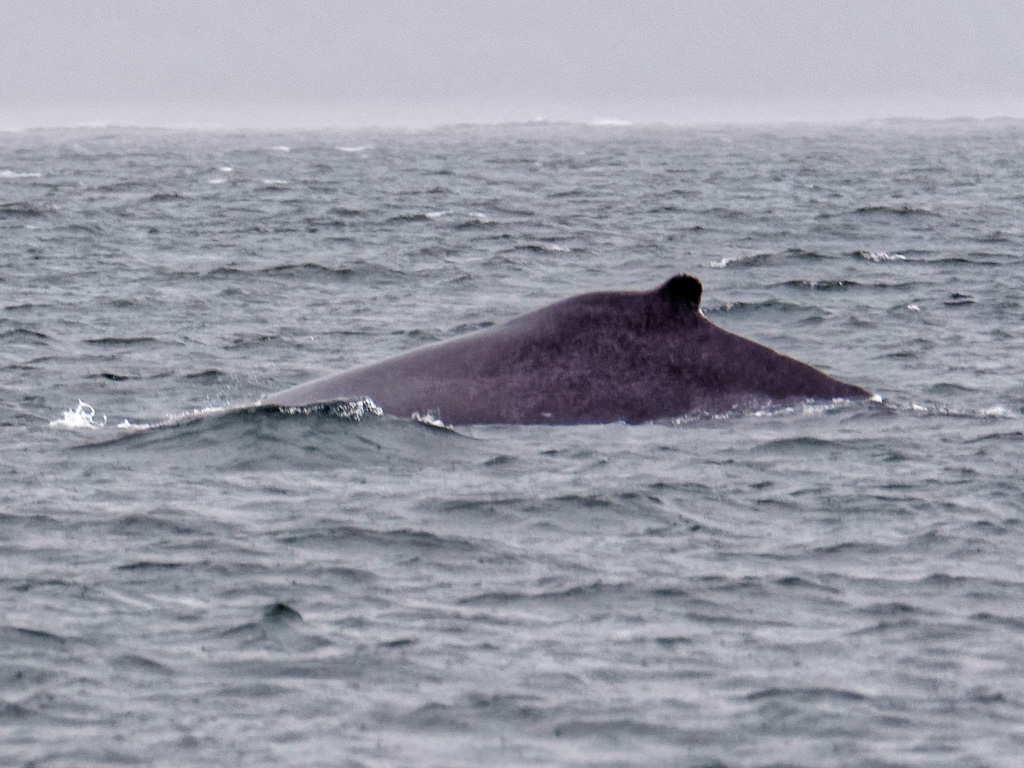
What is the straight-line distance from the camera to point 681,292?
1217cm

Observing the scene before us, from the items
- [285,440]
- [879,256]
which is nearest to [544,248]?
[879,256]

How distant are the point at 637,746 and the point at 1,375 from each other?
10.5 metres

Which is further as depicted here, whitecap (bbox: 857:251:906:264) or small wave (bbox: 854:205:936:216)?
small wave (bbox: 854:205:936:216)

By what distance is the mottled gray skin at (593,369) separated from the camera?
12289mm

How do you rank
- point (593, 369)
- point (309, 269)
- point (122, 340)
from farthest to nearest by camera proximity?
point (309, 269) < point (122, 340) < point (593, 369)

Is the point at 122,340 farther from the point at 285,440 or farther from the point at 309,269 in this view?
the point at 309,269

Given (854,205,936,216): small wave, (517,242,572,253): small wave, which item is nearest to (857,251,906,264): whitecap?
(517,242,572,253): small wave

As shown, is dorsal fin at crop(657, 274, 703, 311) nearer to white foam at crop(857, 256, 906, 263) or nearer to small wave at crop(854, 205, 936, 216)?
white foam at crop(857, 256, 906, 263)

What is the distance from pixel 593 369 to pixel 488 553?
3.19 metres

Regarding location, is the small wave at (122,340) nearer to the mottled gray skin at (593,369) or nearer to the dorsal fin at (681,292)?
the mottled gray skin at (593,369)

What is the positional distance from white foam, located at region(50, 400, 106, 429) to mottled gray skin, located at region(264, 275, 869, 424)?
84.5 inches

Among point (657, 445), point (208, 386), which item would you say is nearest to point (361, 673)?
point (657, 445)

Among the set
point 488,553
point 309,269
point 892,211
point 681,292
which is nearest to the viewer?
point 488,553

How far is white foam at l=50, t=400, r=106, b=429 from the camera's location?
13.4m
